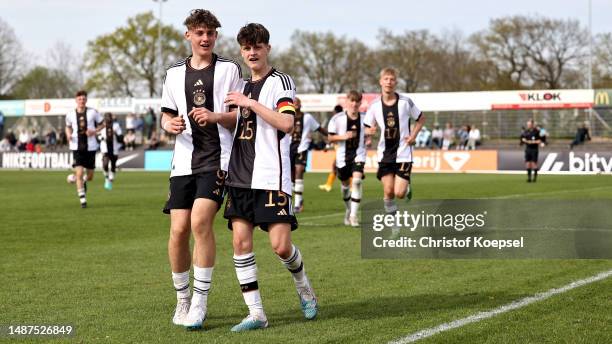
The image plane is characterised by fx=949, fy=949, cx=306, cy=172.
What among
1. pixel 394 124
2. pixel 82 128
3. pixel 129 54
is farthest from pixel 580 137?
pixel 129 54

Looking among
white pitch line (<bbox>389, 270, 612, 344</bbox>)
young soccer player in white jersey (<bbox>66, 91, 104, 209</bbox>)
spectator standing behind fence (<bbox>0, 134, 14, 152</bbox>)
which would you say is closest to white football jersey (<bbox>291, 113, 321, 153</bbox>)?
young soccer player in white jersey (<bbox>66, 91, 104, 209</bbox>)

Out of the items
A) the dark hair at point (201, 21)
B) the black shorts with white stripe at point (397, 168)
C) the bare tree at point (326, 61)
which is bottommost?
the black shorts with white stripe at point (397, 168)

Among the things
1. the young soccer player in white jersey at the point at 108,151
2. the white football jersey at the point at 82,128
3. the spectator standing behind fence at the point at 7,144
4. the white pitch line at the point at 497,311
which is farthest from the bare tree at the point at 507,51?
the white pitch line at the point at 497,311

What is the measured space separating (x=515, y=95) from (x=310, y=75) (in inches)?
1279

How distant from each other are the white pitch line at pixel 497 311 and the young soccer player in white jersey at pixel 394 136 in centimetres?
424

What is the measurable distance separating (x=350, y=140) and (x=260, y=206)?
906cm

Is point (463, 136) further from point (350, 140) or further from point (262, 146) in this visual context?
point (262, 146)

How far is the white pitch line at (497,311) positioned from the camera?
638cm

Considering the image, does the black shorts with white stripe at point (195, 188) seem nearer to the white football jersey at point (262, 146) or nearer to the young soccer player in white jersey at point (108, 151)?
the white football jersey at point (262, 146)

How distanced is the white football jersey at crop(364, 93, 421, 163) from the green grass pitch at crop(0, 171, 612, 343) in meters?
1.31

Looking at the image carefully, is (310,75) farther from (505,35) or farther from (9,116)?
(9,116)

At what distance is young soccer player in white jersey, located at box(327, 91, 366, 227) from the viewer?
15141mm

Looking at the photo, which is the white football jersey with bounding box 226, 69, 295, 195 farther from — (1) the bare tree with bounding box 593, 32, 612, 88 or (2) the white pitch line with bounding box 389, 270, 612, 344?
(1) the bare tree with bounding box 593, 32, 612, 88

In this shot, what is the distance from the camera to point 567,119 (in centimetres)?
4675
